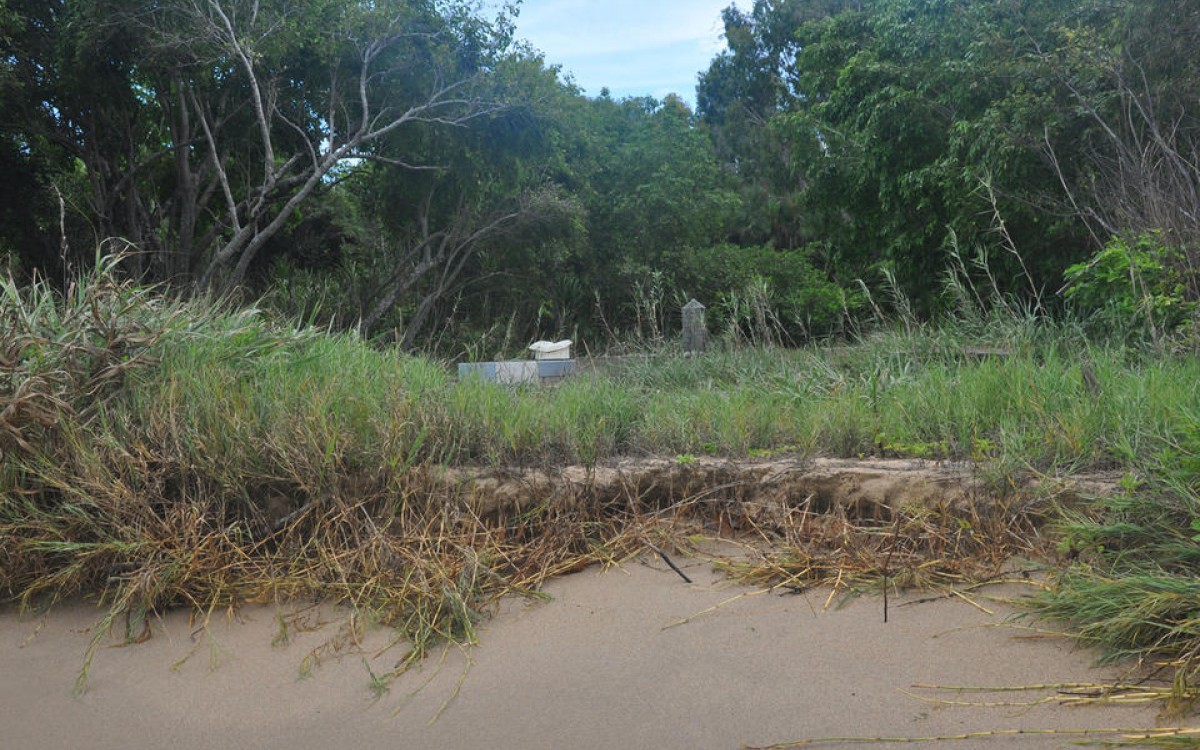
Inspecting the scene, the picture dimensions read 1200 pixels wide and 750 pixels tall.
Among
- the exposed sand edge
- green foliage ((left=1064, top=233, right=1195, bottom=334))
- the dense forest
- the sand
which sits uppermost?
the dense forest

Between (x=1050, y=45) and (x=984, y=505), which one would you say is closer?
(x=984, y=505)

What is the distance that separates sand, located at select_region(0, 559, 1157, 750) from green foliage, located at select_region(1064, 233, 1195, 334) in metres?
3.46

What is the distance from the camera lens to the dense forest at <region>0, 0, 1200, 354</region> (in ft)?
38.2

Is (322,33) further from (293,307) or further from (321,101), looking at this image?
(293,307)

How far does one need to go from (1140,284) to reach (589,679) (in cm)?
462

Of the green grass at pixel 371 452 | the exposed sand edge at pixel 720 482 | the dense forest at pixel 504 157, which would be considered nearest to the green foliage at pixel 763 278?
the dense forest at pixel 504 157

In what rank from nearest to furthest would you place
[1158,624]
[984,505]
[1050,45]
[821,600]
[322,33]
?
[1158,624]
[821,600]
[984,505]
[1050,45]
[322,33]

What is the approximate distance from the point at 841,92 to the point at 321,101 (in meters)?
8.52

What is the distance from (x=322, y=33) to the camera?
1406cm

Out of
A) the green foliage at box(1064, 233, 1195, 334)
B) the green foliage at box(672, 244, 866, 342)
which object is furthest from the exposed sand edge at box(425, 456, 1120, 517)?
the green foliage at box(672, 244, 866, 342)

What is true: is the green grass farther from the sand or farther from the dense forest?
the dense forest

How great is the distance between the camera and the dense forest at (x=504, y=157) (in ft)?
38.2

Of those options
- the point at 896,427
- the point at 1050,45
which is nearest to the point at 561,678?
the point at 896,427

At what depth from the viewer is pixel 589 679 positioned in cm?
291
